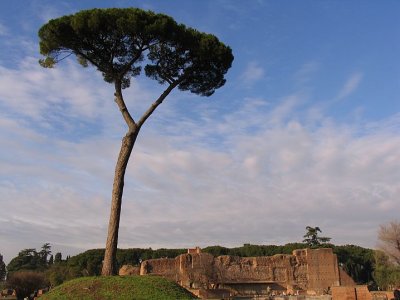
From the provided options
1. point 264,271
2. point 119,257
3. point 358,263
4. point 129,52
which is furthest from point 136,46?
point 358,263

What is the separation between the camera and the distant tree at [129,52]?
12711mm

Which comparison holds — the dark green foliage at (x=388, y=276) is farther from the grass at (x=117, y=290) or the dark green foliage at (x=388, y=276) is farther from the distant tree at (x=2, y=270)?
the distant tree at (x=2, y=270)

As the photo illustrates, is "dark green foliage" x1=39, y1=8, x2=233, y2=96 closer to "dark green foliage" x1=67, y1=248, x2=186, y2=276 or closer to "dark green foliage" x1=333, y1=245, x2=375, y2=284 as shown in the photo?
"dark green foliage" x1=67, y1=248, x2=186, y2=276

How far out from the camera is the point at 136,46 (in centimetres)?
1377

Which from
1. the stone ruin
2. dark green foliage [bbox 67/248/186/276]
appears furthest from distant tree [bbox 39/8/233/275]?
dark green foliage [bbox 67/248/186/276]

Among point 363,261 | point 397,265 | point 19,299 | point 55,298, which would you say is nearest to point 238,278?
point 397,265

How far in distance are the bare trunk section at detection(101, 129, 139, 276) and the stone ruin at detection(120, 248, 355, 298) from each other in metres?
22.3

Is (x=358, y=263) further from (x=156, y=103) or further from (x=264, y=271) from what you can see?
(x=156, y=103)

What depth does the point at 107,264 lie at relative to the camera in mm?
11562

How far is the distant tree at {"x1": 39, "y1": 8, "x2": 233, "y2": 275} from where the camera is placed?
1271cm

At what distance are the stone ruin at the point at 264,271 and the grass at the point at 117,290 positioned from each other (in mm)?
22563

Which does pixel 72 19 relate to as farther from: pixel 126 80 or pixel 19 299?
pixel 19 299

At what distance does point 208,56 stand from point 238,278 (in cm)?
2541

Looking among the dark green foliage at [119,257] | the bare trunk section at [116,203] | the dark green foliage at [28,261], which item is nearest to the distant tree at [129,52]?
the bare trunk section at [116,203]
